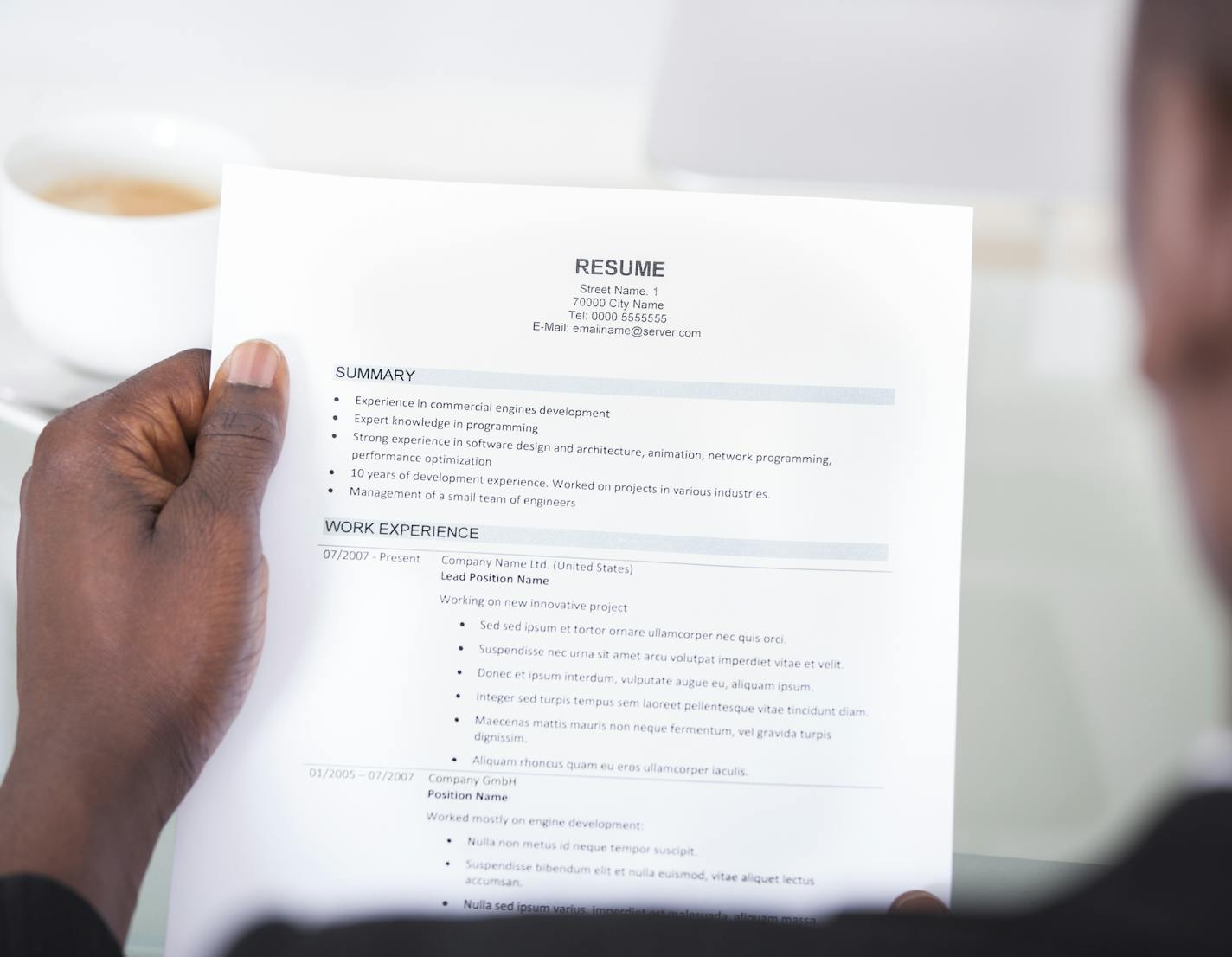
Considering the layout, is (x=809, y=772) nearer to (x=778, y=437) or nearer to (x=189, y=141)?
(x=778, y=437)

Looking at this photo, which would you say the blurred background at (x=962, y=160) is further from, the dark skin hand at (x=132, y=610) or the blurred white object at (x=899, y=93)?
the dark skin hand at (x=132, y=610)

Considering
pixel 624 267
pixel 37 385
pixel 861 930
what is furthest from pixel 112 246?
pixel 861 930

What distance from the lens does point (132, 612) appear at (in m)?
0.49

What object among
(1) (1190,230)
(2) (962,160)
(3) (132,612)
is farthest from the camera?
(2) (962,160)

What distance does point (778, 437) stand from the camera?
52 centimetres

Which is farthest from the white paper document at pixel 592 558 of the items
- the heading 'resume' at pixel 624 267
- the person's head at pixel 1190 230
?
the person's head at pixel 1190 230

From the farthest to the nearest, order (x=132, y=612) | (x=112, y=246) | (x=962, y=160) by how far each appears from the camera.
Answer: (x=962, y=160) < (x=112, y=246) < (x=132, y=612)

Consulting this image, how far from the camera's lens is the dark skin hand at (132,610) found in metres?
0.45

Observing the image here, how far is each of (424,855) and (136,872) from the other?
116 millimetres

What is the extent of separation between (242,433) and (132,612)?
88mm

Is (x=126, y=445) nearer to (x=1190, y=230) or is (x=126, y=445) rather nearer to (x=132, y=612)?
(x=132, y=612)

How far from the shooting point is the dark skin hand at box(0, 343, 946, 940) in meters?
0.45

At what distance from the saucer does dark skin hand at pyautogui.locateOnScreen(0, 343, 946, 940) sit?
149mm

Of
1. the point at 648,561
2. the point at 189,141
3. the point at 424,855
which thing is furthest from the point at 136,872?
the point at 189,141
